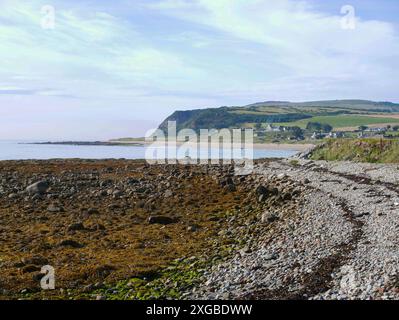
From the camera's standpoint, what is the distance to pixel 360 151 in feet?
191

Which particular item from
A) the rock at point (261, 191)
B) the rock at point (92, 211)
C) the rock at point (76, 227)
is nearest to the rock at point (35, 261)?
the rock at point (76, 227)

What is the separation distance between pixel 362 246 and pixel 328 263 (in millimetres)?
2451

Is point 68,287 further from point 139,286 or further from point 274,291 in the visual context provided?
point 274,291

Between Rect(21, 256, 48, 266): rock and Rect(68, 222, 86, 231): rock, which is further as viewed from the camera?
Rect(68, 222, 86, 231): rock

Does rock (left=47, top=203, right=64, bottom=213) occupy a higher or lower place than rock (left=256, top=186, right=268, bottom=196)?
lower

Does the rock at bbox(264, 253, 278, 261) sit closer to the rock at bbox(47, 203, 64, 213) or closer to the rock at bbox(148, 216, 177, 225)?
the rock at bbox(148, 216, 177, 225)

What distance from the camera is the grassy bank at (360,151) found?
52306mm

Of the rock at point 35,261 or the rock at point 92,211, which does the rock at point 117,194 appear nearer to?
the rock at point 92,211

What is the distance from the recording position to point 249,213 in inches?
1120

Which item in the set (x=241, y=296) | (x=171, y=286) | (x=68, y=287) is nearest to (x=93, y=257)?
(x=68, y=287)

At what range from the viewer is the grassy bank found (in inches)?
2059

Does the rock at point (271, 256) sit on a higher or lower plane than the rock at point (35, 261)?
higher

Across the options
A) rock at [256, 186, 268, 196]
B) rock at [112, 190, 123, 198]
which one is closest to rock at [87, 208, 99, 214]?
rock at [112, 190, 123, 198]
